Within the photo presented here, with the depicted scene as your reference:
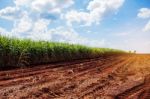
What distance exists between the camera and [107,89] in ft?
28.0

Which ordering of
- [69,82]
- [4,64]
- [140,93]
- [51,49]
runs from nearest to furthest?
[140,93]
[69,82]
[4,64]
[51,49]

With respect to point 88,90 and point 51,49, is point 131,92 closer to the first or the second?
point 88,90

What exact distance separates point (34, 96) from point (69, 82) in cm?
256

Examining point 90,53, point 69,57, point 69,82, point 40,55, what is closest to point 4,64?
point 40,55

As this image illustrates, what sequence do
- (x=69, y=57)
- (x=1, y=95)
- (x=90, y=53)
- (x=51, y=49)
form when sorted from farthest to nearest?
(x=90, y=53) < (x=69, y=57) < (x=51, y=49) < (x=1, y=95)

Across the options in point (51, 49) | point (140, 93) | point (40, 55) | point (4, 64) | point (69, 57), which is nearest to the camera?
point (140, 93)

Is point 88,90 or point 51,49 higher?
point 51,49

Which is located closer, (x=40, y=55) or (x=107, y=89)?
(x=107, y=89)

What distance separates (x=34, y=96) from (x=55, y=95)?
542 millimetres

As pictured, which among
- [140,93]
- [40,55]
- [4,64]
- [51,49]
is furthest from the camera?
[51,49]

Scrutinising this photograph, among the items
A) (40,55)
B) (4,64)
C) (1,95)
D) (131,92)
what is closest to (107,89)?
(131,92)

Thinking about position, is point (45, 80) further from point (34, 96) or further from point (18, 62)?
point (18, 62)

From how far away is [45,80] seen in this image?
31.2 feet

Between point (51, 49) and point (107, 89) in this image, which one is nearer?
point (107, 89)
